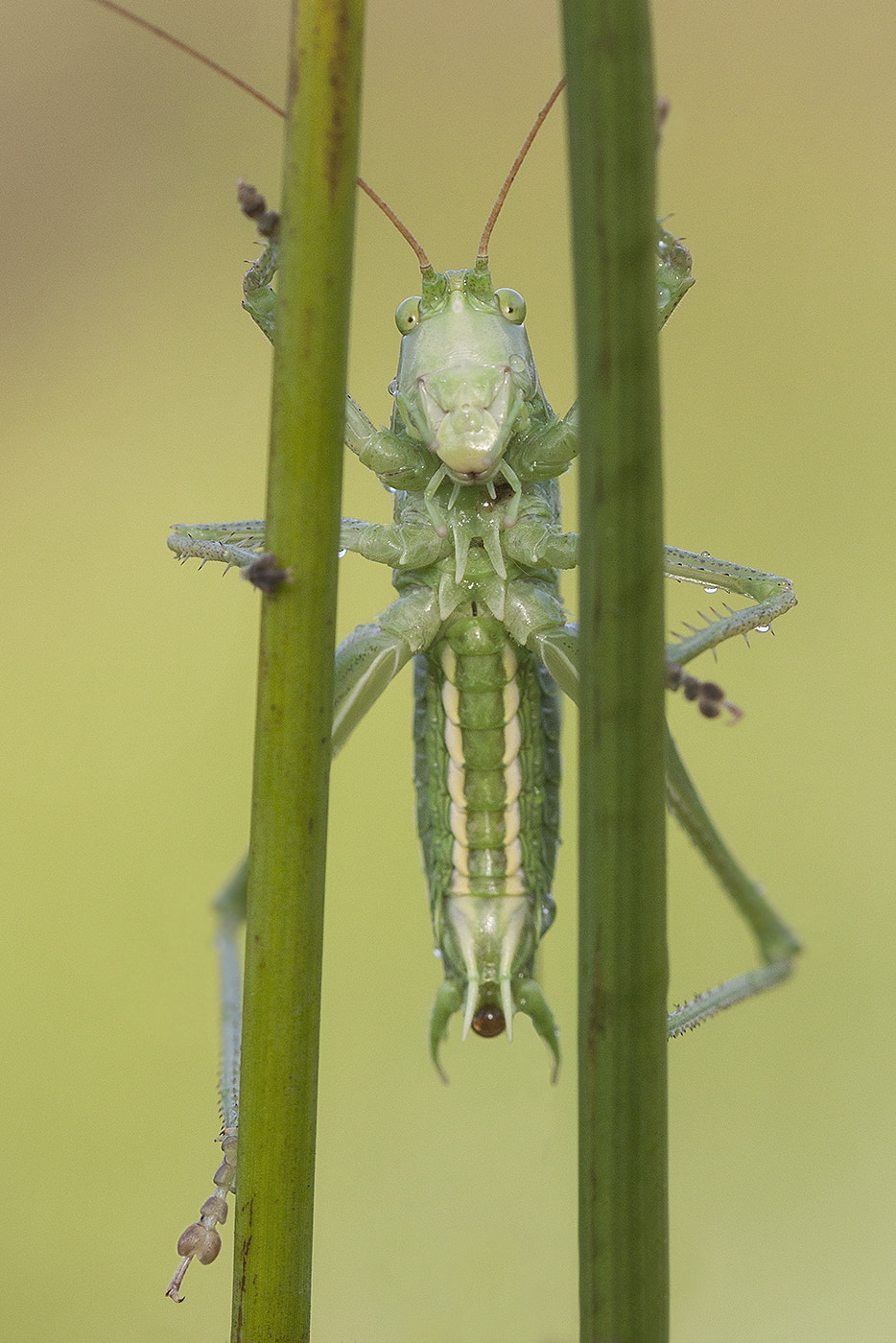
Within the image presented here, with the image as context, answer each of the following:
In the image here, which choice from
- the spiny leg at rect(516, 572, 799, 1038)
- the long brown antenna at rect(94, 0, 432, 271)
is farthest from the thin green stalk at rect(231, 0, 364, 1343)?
the spiny leg at rect(516, 572, 799, 1038)

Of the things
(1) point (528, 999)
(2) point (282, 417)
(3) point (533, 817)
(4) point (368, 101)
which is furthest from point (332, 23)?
(4) point (368, 101)

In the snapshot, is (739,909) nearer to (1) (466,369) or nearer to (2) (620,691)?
(1) (466,369)

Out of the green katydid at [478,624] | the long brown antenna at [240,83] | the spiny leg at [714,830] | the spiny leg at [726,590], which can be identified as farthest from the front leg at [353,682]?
the long brown antenna at [240,83]

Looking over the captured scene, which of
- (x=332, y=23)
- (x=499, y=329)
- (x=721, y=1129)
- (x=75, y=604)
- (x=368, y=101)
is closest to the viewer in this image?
(x=332, y=23)

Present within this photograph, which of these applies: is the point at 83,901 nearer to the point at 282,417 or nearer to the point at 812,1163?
the point at 812,1163

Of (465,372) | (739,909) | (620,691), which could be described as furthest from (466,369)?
(739,909)

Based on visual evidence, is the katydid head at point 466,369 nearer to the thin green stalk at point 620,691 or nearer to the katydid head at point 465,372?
the katydid head at point 465,372
